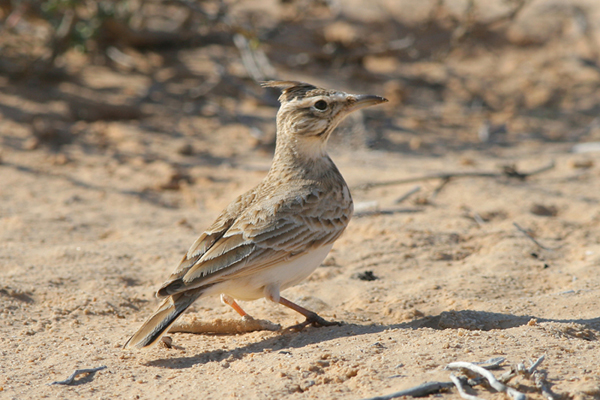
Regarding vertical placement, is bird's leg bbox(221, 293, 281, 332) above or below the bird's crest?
below

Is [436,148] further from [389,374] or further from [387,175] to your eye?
[389,374]

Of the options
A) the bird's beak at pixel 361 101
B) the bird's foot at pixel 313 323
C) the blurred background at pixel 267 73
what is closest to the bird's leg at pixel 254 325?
the bird's foot at pixel 313 323

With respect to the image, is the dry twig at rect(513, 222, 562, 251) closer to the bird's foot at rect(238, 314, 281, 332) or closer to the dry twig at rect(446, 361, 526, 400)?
the bird's foot at rect(238, 314, 281, 332)

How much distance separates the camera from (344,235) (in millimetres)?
5785

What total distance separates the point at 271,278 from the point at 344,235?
6.13 feet

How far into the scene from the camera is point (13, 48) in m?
8.85

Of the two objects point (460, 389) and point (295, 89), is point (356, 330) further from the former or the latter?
point (295, 89)

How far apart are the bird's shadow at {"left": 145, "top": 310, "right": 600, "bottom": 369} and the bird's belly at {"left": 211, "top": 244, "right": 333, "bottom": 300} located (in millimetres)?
310

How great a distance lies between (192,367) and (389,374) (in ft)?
3.71

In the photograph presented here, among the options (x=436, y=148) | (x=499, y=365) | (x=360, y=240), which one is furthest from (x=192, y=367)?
(x=436, y=148)

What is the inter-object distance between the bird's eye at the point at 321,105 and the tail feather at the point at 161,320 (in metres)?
1.44

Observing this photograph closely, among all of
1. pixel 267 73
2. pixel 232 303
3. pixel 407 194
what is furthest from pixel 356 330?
pixel 267 73

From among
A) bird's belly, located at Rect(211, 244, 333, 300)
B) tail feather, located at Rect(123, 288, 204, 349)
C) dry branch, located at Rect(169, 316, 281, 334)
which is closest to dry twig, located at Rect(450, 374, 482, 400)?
bird's belly, located at Rect(211, 244, 333, 300)

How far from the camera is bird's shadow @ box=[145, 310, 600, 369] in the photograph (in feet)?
12.3
